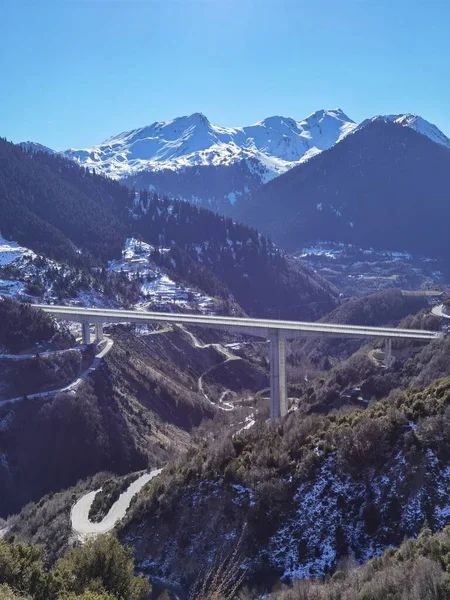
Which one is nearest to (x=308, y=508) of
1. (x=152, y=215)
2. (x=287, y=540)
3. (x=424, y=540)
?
(x=287, y=540)

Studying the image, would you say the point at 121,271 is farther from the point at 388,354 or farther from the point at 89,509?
the point at 89,509

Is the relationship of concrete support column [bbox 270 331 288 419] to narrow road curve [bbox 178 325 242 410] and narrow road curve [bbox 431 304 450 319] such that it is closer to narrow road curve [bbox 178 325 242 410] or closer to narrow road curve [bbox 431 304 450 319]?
narrow road curve [bbox 431 304 450 319]

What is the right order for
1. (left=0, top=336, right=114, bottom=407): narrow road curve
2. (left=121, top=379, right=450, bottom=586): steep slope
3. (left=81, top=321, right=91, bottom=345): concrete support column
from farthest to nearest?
(left=81, top=321, right=91, bottom=345): concrete support column → (left=0, top=336, right=114, bottom=407): narrow road curve → (left=121, top=379, right=450, bottom=586): steep slope

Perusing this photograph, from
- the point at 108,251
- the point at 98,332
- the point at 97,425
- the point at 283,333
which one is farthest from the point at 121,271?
the point at 283,333

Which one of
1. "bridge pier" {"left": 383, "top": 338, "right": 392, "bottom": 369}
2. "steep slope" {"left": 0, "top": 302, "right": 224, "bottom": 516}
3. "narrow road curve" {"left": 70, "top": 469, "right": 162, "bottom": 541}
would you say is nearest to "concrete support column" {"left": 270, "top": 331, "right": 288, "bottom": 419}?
"bridge pier" {"left": 383, "top": 338, "right": 392, "bottom": 369}

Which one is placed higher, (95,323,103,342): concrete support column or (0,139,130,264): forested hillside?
(0,139,130,264): forested hillside

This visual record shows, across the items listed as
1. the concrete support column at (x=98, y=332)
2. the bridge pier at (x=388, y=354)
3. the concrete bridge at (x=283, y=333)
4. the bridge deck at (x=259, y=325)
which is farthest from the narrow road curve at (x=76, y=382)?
the bridge pier at (x=388, y=354)

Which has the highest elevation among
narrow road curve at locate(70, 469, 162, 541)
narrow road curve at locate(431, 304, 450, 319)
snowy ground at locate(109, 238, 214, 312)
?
snowy ground at locate(109, 238, 214, 312)

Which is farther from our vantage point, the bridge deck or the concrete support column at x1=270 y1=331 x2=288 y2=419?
the concrete support column at x1=270 y1=331 x2=288 y2=419
